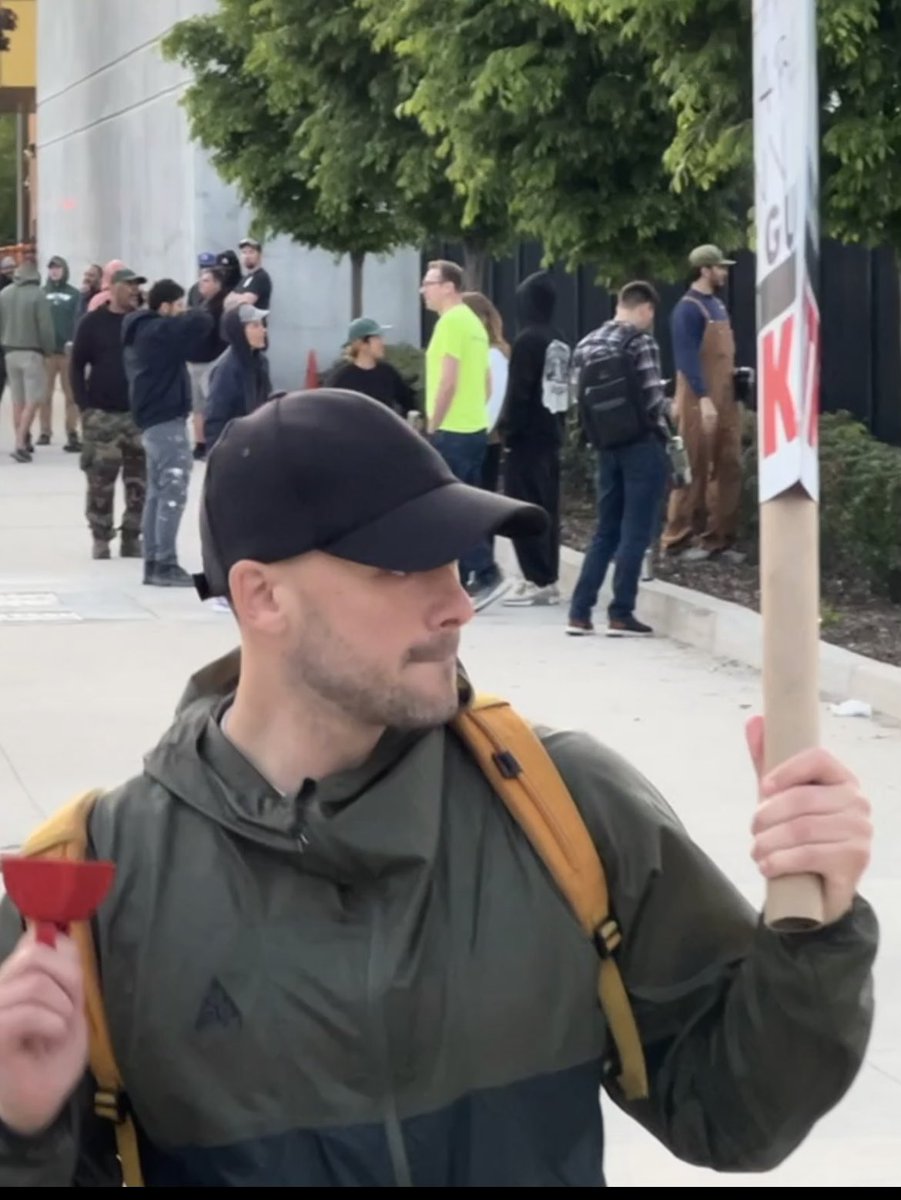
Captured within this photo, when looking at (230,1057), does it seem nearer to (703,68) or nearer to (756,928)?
(756,928)

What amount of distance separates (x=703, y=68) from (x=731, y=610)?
2.80 metres

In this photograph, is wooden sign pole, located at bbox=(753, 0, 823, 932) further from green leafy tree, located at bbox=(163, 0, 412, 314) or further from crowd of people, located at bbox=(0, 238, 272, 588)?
green leafy tree, located at bbox=(163, 0, 412, 314)

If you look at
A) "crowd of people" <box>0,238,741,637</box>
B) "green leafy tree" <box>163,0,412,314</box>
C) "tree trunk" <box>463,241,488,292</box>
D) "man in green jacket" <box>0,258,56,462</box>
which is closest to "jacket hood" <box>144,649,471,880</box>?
"crowd of people" <box>0,238,741,637</box>

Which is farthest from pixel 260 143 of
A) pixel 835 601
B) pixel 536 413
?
pixel 835 601

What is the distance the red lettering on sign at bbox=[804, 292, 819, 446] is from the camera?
6.96 ft

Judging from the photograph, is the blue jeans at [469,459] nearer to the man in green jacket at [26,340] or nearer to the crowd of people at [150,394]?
the crowd of people at [150,394]

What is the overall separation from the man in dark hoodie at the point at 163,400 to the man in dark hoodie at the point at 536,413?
86.1 inches

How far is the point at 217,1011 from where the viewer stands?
2.28 metres

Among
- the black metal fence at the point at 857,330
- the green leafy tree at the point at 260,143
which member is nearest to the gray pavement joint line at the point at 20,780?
the black metal fence at the point at 857,330

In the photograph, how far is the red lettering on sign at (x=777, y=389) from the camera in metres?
2.12

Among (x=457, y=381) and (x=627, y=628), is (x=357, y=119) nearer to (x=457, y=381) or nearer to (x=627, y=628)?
(x=457, y=381)

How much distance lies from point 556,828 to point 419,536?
0.30 metres

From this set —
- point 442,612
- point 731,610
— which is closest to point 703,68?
point 731,610

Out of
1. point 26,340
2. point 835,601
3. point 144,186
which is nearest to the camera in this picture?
point 835,601
